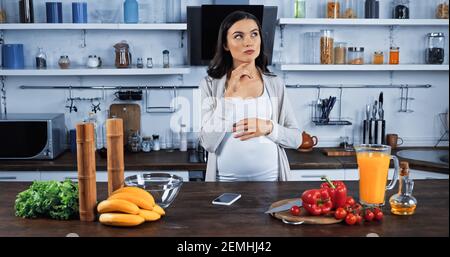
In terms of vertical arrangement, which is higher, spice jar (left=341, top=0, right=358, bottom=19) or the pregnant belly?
spice jar (left=341, top=0, right=358, bottom=19)

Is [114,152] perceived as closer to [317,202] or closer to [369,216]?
[317,202]

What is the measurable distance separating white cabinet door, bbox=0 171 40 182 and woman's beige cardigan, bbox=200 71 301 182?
148 cm

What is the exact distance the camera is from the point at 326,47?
13.1 feet

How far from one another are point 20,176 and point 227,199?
2083 mm

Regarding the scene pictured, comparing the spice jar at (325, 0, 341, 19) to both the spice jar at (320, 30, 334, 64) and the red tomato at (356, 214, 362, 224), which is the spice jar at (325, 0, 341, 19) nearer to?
the spice jar at (320, 30, 334, 64)

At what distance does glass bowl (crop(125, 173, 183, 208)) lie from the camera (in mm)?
1868

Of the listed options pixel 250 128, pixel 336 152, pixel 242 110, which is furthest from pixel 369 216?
pixel 336 152

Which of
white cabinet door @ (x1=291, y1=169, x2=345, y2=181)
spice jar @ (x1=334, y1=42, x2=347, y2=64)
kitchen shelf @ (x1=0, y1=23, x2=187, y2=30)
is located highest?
kitchen shelf @ (x1=0, y1=23, x2=187, y2=30)

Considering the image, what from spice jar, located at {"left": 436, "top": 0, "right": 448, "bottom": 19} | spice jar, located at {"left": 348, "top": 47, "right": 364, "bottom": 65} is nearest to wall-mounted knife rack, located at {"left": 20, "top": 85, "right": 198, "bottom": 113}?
spice jar, located at {"left": 348, "top": 47, "right": 364, "bottom": 65}

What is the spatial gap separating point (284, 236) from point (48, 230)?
0.70 m

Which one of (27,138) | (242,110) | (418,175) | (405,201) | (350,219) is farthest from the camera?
(27,138)

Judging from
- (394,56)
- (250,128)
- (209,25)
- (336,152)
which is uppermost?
(209,25)
